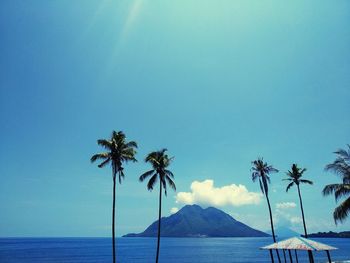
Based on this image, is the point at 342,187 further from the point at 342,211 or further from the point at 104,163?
the point at 104,163

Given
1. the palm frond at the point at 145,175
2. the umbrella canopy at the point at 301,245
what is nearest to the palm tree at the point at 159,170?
the palm frond at the point at 145,175

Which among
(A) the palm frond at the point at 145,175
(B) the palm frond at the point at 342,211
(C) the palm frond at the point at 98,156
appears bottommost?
(B) the palm frond at the point at 342,211

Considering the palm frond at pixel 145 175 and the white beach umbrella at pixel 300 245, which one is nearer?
the white beach umbrella at pixel 300 245

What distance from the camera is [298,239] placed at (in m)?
23.8

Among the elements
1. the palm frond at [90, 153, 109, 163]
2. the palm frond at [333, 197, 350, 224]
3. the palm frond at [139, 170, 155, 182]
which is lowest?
the palm frond at [333, 197, 350, 224]

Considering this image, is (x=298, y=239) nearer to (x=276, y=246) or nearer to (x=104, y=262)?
(x=276, y=246)

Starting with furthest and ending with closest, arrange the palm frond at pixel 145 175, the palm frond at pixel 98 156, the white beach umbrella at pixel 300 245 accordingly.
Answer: the palm frond at pixel 145 175
the palm frond at pixel 98 156
the white beach umbrella at pixel 300 245

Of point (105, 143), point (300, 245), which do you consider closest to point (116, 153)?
point (105, 143)

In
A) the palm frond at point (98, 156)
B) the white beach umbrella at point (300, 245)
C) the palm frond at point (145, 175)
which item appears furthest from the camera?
the palm frond at point (145, 175)

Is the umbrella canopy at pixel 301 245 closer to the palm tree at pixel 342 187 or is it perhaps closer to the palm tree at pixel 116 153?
the palm tree at pixel 342 187

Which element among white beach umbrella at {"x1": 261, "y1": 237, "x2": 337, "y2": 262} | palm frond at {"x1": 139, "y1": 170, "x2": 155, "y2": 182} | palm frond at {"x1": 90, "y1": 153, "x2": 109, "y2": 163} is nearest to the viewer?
white beach umbrella at {"x1": 261, "y1": 237, "x2": 337, "y2": 262}

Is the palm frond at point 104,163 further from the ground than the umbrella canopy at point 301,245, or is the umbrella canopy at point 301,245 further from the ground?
the palm frond at point 104,163

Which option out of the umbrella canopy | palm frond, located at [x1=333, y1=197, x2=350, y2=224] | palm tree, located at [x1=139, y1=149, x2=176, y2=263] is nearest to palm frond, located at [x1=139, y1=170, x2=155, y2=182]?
palm tree, located at [x1=139, y1=149, x2=176, y2=263]

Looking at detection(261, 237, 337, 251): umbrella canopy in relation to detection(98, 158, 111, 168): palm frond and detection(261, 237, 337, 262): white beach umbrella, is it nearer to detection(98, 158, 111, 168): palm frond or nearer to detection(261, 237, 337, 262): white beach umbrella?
detection(261, 237, 337, 262): white beach umbrella
